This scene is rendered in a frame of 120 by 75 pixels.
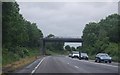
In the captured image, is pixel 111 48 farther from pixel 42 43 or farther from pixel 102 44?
pixel 42 43

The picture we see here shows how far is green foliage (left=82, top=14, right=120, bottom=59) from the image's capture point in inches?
3636

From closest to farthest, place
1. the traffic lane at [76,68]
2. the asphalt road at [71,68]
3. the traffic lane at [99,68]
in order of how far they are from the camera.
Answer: the traffic lane at [99,68] → the traffic lane at [76,68] → the asphalt road at [71,68]

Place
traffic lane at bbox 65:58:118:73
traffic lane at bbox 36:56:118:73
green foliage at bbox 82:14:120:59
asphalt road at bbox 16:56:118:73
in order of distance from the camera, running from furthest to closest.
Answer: green foliage at bbox 82:14:120:59 < asphalt road at bbox 16:56:118:73 < traffic lane at bbox 36:56:118:73 < traffic lane at bbox 65:58:118:73

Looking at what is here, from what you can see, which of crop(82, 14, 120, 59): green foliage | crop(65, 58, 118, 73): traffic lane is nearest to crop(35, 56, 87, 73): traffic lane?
crop(65, 58, 118, 73): traffic lane

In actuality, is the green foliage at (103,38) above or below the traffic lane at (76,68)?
above

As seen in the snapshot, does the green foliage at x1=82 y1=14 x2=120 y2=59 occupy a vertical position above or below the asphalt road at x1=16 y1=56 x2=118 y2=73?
above

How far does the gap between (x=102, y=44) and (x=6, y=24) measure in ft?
208

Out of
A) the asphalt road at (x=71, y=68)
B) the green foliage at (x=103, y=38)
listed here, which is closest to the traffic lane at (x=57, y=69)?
the asphalt road at (x=71, y=68)

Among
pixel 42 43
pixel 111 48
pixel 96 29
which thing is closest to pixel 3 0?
pixel 111 48

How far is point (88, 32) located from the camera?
136625mm

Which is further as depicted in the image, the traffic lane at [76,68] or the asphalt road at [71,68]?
the asphalt road at [71,68]

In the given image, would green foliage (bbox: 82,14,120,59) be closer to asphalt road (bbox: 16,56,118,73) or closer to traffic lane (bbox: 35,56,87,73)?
asphalt road (bbox: 16,56,118,73)

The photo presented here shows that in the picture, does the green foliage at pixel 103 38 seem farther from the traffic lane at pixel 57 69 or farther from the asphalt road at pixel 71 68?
the traffic lane at pixel 57 69

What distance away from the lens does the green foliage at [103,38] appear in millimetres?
92350
